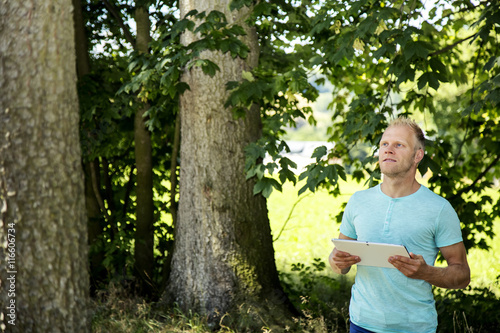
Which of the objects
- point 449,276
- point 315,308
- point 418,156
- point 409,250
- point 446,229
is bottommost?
point 315,308

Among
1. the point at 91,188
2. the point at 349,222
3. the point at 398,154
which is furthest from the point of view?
the point at 91,188

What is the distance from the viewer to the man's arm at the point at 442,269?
7.74 ft

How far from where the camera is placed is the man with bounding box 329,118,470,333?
8.26 feet

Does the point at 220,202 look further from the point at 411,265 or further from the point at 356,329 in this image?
the point at 411,265

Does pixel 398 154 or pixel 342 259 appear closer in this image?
pixel 342 259

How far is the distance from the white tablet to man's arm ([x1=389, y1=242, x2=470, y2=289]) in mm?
38

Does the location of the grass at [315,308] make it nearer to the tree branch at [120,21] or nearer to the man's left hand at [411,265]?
the man's left hand at [411,265]

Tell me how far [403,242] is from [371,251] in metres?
0.23

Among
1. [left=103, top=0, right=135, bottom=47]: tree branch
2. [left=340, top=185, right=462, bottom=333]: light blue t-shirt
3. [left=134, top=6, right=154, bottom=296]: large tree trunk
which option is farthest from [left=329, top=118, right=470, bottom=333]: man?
[left=103, top=0, right=135, bottom=47]: tree branch

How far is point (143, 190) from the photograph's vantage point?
20.6ft

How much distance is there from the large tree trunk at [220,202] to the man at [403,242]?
223 centimetres

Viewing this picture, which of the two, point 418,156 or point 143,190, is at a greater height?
point 418,156

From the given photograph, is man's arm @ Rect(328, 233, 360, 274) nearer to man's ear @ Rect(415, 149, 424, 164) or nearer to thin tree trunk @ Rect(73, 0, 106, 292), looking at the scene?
man's ear @ Rect(415, 149, 424, 164)

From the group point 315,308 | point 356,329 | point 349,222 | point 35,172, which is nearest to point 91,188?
point 315,308
